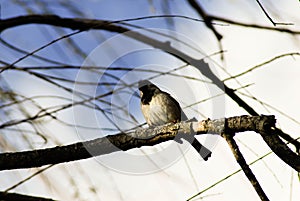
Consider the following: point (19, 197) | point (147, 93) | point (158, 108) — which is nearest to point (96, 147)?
point (19, 197)

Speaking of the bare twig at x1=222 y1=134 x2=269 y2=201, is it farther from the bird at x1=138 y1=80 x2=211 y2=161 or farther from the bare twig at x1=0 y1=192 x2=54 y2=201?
the bird at x1=138 y1=80 x2=211 y2=161

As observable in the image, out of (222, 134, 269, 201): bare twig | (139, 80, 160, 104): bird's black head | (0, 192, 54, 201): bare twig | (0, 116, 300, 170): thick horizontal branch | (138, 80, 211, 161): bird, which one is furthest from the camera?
(139, 80, 160, 104): bird's black head

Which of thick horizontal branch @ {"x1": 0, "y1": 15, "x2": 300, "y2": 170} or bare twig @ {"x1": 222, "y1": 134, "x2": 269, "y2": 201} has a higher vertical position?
thick horizontal branch @ {"x1": 0, "y1": 15, "x2": 300, "y2": 170}

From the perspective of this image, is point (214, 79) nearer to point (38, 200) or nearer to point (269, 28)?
point (269, 28)

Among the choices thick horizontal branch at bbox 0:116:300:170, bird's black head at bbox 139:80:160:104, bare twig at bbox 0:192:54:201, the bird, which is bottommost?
bare twig at bbox 0:192:54:201

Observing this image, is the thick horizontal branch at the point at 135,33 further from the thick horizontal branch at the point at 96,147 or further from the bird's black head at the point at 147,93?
the bird's black head at the point at 147,93

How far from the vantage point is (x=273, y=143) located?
1.91m

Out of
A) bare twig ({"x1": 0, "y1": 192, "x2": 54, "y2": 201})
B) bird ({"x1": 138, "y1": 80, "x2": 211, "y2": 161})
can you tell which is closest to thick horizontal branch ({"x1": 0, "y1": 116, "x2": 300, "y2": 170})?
bare twig ({"x1": 0, "y1": 192, "x2": 54, "y2": 201})

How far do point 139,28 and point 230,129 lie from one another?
1.68ft

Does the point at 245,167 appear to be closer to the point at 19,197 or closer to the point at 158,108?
the point at 19,197

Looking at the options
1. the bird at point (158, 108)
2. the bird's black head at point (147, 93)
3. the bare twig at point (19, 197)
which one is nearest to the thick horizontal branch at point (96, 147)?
the bare twig at point (19, 197)

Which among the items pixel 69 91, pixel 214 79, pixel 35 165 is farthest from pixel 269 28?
pixel 35 165

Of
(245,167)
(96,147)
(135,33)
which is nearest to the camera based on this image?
(245,167)

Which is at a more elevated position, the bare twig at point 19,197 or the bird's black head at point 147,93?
the bird's black head at point 147,93
